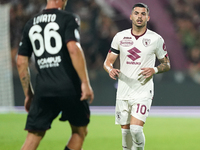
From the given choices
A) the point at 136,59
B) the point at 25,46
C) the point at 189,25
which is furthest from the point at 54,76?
the point at 189,25

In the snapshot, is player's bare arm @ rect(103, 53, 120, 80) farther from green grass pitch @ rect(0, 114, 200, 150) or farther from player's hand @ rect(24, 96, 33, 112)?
green grass pitch @ rect(0, 114, 200, 150)

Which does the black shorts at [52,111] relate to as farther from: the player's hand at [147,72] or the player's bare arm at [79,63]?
the player's hand at [147,72]

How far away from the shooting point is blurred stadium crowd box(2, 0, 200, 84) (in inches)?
607

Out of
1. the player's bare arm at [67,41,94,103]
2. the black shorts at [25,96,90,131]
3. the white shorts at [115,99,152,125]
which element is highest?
the player's bare arm at [67,41,94,103]

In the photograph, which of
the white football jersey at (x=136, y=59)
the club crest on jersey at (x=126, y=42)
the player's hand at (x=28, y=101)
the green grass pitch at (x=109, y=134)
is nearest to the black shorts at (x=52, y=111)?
the player's hand at (x=28, y=101)

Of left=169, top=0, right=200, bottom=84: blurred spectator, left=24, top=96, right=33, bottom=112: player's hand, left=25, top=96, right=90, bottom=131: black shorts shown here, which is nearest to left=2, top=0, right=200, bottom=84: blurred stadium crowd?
left=169, top=0, right=200, bottom=84: blurred spectator

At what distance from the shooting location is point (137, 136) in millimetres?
4883

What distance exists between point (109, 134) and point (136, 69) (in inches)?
152

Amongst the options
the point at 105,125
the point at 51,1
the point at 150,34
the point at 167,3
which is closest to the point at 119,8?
the point at 167,3

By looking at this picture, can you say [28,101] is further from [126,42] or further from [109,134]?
[109,134]

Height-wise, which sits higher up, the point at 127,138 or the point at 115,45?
the point at 115,45

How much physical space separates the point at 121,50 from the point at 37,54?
161cm

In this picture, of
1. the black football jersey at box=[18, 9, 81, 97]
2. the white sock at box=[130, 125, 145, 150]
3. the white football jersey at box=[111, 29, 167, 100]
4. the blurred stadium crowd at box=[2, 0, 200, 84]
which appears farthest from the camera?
the blurred stadium crowd at box=[2, 0, 200, 84]

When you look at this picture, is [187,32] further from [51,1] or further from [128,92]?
[51,1]
